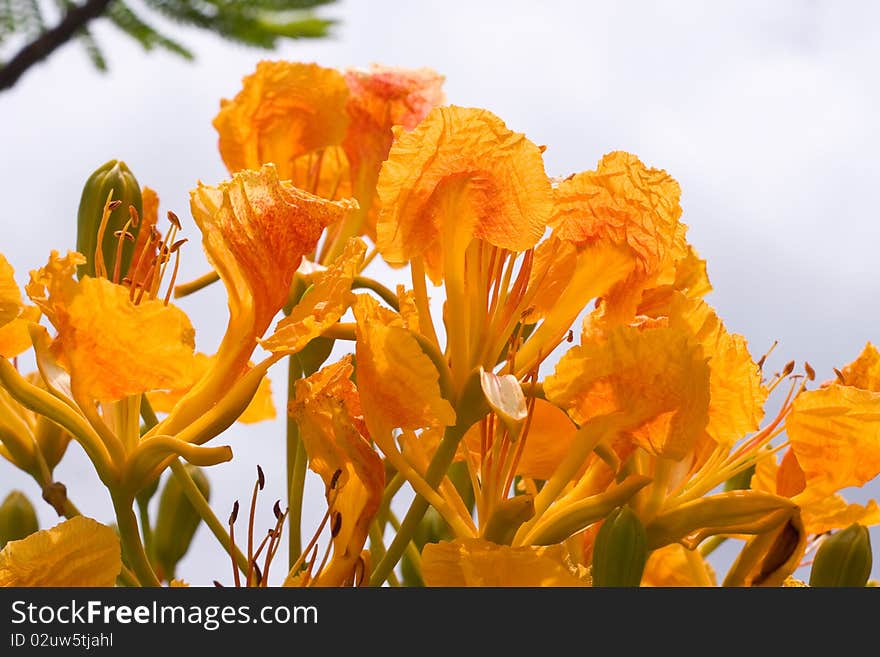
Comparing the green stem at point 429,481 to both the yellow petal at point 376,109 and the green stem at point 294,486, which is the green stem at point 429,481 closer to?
the green stem at point 294,486

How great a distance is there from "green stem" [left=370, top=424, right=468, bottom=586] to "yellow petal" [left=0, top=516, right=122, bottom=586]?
0.70 feet

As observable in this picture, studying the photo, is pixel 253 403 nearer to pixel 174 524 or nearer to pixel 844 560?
pixel 174 524

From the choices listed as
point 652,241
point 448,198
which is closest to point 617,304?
point 652,241

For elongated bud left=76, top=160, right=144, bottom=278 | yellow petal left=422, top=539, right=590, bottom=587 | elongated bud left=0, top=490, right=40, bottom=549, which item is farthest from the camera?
elongated bud left=0, top=490, right=40, bottom=549

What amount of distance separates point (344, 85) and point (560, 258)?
429 millimetres

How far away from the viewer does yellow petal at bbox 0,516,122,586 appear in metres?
0.90

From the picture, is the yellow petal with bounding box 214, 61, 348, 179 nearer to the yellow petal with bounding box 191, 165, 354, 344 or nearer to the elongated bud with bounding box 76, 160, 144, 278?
the elongated bud with bounding box 76, 160, 144, 278

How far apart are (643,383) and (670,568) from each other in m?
0.50

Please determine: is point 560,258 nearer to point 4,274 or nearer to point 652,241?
point 652,241

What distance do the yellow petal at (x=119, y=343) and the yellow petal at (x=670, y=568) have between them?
62 centimetres

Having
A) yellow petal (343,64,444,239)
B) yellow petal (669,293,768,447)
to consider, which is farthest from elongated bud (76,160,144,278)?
yellow petal (669,293,768,447)

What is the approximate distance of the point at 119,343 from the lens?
93 cm
